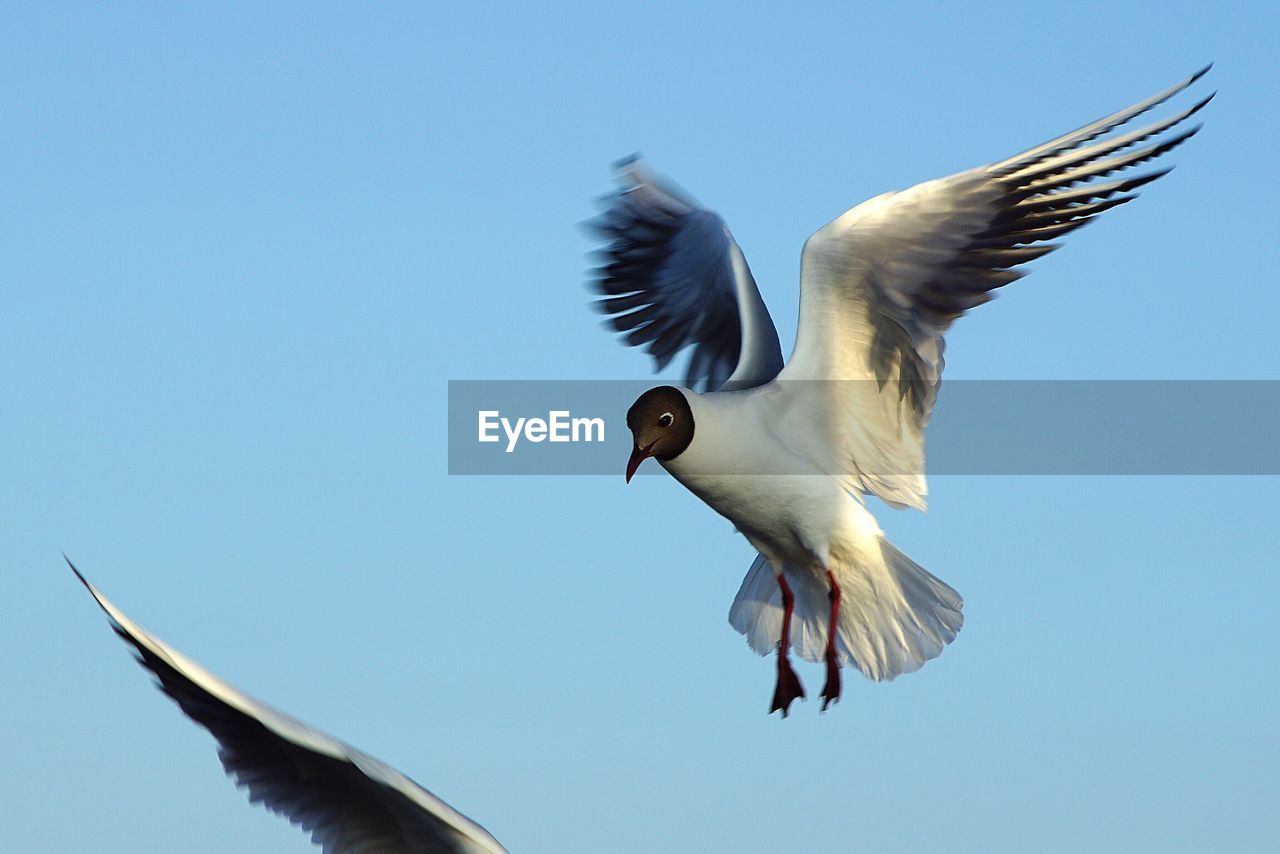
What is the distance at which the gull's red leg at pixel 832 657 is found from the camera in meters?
8.67

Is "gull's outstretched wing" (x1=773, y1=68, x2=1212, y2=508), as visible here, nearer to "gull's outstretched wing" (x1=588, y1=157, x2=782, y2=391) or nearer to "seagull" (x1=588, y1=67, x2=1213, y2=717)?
"seagull" (x1=588, y1=67, x2=1213, y2=717)

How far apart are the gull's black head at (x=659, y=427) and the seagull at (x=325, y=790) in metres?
2.76

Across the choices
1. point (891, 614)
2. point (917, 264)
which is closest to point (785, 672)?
point (891, 614)

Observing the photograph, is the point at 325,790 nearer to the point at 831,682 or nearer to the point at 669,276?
the point at 831,682

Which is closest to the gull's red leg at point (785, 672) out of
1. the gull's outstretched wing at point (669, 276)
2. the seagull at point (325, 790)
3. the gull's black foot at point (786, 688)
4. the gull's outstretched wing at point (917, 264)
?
the gull's black foot at point (786, 688)

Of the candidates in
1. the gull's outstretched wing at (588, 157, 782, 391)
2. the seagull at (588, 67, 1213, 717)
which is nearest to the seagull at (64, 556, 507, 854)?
the seagull at (588, 67, 1213, 717)

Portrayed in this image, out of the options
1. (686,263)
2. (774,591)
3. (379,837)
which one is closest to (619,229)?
(686,263)

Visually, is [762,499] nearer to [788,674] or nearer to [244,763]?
[788,674]

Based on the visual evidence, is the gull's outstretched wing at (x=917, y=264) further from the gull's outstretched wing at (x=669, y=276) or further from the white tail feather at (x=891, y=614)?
the gull's outstretched wing at (x=669, y=276)

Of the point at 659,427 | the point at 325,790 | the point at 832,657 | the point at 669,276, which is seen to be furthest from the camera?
the point at 669,276

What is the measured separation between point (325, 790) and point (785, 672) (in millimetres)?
3658

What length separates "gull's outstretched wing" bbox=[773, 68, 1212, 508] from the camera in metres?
8.25

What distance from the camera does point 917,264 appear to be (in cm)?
832

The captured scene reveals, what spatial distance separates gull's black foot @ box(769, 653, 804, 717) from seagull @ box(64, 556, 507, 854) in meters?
3.34
